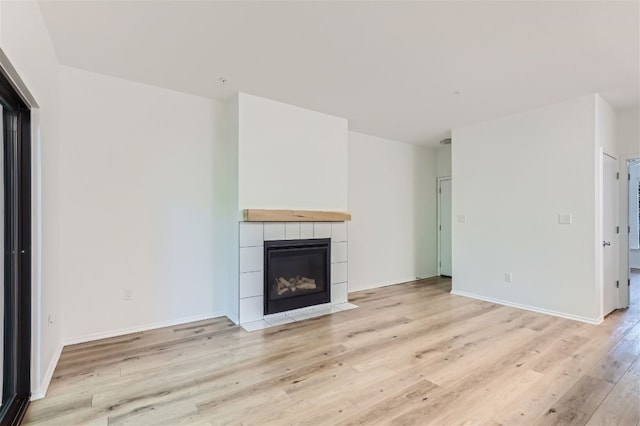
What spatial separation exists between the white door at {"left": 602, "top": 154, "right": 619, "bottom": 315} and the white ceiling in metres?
Result: 0.82

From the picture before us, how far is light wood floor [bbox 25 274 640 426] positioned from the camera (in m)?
1.88

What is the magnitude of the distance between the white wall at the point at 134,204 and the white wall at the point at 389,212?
7.44ft

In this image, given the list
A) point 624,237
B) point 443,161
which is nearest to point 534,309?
point 624,237

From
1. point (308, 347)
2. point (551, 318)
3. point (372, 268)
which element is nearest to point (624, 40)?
point (551, 318)

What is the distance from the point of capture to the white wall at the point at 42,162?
1.70 m

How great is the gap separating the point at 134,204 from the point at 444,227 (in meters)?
5.17

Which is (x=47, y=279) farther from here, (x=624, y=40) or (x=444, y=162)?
(x=444, y=162)

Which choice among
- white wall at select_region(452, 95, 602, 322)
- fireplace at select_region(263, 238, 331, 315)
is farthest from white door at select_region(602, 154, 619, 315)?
fireplace at select_region(263, 238, 331, 315)

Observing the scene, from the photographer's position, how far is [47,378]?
7.25 ft

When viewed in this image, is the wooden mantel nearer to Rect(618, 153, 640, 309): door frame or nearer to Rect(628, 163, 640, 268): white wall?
Rect(618, 153, 640, 309): door frame

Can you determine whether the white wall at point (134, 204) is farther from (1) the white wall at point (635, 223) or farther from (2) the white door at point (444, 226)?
(1) the white wall at point (635, 223)

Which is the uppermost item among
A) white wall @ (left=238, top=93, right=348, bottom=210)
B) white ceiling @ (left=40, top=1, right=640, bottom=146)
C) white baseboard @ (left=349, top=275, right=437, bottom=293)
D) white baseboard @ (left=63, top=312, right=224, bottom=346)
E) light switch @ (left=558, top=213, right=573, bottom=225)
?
white ceiling @ (left=40, top=1, right=640, bottom=146)

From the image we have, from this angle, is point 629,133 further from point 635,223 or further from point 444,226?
point 635,223

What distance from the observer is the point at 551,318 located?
12.0 ft
